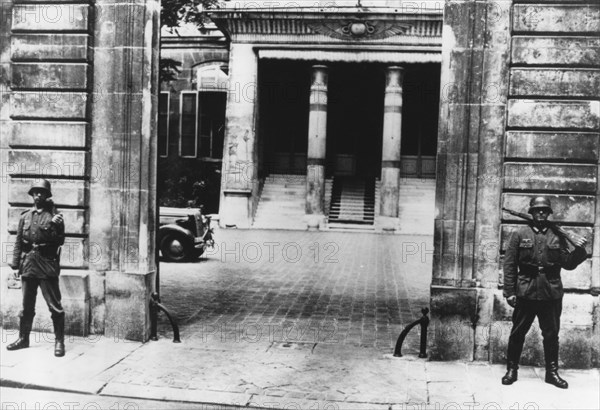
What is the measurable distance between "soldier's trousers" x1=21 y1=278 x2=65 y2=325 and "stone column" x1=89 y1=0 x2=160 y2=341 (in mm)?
780

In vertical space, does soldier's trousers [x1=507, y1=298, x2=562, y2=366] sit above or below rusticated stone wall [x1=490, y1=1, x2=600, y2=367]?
below

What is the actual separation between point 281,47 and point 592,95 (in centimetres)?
1919

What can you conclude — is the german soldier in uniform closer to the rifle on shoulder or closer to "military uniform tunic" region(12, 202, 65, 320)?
"military uniform tunic" region(12, 202, 65, 320)

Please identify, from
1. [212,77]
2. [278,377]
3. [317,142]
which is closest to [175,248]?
[278,377]

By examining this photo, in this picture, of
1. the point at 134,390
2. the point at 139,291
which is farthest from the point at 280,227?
the point at 134,390

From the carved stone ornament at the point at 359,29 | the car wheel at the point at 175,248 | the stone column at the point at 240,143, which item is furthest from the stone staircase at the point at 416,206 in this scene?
the car wheel at the point at 175,248

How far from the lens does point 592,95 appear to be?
7215 mm

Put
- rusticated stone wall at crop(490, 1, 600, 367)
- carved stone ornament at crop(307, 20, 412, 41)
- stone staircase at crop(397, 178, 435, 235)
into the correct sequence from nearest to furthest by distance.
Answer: rusticated stone wall at crop(490, 1, 600, 367)
carved stone ornament at crop(307, 20, 412, 41)
stone staircase at crop(397, 178, 435, 235)

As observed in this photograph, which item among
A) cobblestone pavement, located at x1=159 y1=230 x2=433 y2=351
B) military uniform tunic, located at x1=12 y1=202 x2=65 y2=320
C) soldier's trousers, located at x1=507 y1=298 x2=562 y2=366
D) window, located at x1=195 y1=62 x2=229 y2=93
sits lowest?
cobblestone pavement, located at x1=159 y1=230 x2=433 y2=351

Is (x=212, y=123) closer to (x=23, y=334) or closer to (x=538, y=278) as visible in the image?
(x=23, y=334)

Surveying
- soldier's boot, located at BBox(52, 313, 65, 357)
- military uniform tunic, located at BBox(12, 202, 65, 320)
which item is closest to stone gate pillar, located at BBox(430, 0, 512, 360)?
soldier's boot, located at BBox(52, 313, 65, 357)

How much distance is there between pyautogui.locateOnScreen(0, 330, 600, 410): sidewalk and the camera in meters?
6.23

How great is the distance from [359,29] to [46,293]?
19.7m

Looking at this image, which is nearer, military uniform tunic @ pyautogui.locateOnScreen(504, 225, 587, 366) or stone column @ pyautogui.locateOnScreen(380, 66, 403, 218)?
military uniform tunic @ pyautogui.locateOnScreen(504, 225, 587, 366)
